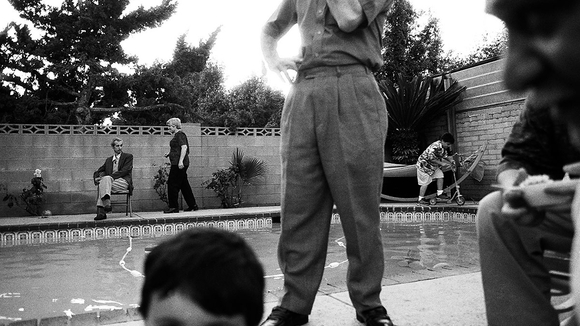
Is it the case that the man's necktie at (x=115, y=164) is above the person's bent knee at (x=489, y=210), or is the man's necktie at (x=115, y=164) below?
above

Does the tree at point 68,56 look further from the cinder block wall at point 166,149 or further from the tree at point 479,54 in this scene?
the tree at point 479,54

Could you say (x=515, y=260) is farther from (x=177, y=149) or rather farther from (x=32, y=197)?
(x=32, y=197)

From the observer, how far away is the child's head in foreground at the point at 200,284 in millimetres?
930

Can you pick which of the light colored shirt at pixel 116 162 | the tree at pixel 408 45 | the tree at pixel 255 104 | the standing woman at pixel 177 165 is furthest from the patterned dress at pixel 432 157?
the tree at pixel 255 104

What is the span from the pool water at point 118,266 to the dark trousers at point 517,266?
1.54 meters

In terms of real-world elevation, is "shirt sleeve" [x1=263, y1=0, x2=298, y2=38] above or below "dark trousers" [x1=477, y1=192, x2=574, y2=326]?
above

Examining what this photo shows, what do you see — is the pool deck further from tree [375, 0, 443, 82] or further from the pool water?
tree [375, 0, 443, 82]

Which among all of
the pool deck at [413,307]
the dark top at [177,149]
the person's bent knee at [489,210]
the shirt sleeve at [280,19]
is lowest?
the pool deck at [413,307]

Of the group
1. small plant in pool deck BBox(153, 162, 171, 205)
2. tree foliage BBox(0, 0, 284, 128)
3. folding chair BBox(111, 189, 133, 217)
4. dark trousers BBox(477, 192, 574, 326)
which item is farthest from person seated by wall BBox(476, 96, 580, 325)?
tree foliage BBox(0, 0, 284, 128)

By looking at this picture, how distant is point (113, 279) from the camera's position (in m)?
3.95

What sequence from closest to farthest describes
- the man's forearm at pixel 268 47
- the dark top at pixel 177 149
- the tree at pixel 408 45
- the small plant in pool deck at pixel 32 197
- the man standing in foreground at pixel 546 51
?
the man standing in foreground at pixel 546 51 → the man's forearm at pixel 268 47 → the small plant in pool deck at pixel 32 197 → the dark top at pixel 177 149 → the tree at pixel 408 45

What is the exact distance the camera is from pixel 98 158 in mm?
9898

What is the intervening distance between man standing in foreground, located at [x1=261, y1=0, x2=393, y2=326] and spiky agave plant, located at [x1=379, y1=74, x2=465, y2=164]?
874 centimetres

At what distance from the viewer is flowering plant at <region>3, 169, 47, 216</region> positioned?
8781 millimetres
